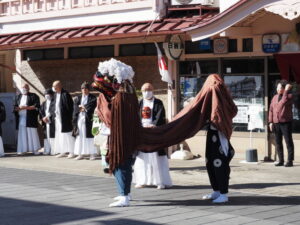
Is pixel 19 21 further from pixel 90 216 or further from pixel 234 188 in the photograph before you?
pixel 90 216

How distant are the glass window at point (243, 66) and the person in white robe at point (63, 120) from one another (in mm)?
4129

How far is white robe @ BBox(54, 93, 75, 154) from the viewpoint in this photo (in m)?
16.9

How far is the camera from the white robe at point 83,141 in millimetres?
16234

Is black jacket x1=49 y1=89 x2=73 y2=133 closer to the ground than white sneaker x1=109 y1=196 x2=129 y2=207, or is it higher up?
higher up

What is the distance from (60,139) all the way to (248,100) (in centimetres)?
491

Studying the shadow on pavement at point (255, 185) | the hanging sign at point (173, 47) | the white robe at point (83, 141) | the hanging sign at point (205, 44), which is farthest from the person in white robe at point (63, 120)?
the shadow on pavement at point (255, 185)

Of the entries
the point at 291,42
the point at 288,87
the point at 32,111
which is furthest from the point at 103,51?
the point at 288,87

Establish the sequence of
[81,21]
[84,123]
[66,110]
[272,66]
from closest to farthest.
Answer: [272,66] < [84,123] < [66,110] < [81,21]

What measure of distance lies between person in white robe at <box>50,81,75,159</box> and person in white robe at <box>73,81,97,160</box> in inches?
19.8

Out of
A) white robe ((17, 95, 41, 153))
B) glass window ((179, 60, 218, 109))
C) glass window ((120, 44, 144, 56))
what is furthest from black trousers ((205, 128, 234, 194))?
white robe ((17, 95, 41, 153))

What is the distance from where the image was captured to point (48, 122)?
17.2 m

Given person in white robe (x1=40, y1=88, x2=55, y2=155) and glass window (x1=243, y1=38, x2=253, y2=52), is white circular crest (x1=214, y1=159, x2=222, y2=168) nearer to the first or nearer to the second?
glass window (x1=243, y1=38, x2=253, y2=52)

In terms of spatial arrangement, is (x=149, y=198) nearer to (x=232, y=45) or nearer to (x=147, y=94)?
(x=147, y=94)

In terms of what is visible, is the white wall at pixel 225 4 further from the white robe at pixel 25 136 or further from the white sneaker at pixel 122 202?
the white sneaker at pixel 122 202
